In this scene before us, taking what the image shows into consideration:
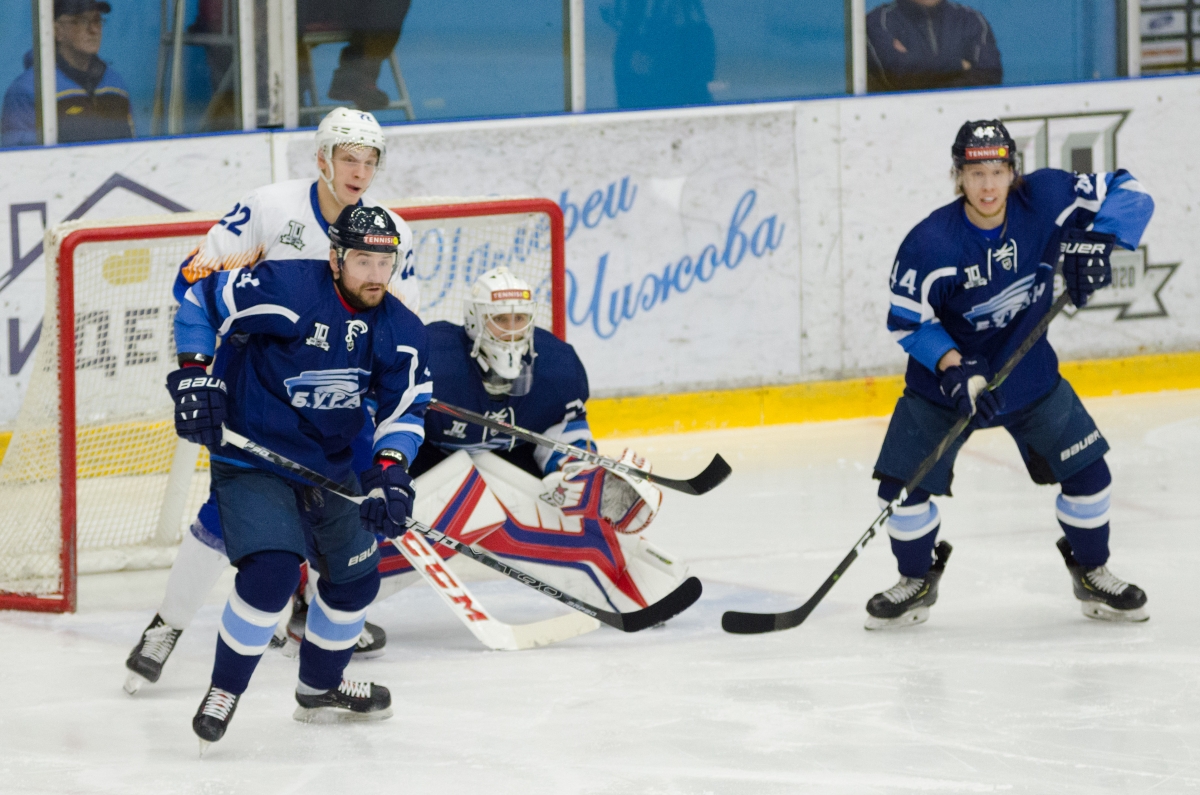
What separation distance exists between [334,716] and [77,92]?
292 cm

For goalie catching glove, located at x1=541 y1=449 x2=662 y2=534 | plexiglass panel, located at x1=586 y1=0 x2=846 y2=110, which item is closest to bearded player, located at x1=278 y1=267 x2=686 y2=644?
goalie catching glove, located at x1=541 y1=449 x2=662 y2=534

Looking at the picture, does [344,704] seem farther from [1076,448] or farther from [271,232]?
[1076,448]

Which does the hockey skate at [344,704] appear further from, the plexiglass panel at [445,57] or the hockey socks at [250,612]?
the plexiglass panel at [445,57]

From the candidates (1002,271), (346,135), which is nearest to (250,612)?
(346,135)

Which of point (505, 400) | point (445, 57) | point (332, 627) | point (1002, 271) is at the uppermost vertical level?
point (445, 57)

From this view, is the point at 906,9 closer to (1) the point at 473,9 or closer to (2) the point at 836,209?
(2) the point at 836,209

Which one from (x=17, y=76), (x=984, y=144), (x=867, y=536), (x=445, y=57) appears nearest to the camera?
(x=984, y=144)

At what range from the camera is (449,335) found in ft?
13.0

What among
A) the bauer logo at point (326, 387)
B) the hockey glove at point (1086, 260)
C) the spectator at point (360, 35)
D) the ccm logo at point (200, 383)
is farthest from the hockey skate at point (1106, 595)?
the spectator at point (360, 35)

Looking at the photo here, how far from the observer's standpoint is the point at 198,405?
293 cm

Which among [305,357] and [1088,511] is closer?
[305,357]

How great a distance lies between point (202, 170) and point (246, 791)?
300 cm

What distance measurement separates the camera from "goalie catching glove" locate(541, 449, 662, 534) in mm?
3809

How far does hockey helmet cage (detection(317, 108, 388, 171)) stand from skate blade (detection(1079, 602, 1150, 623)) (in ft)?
5.84
